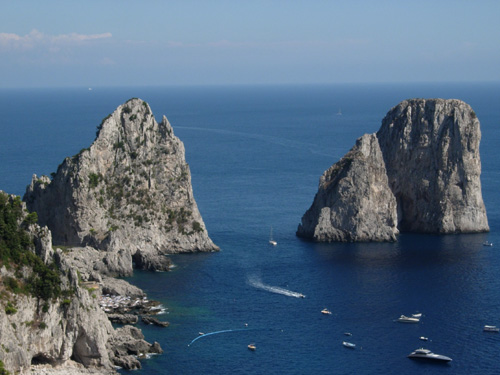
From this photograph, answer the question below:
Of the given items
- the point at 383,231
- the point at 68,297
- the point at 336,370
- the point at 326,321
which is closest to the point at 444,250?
the point at 383,231

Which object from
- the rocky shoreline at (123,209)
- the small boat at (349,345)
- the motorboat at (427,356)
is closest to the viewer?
the motorboat at (427,356)

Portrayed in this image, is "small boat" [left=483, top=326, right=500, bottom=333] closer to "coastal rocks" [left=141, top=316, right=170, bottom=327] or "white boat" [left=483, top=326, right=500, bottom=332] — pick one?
"white boat" [left=483, top=326, right=500, bottom=332]

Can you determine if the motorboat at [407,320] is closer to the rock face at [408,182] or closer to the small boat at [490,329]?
the small boat at [490,329]

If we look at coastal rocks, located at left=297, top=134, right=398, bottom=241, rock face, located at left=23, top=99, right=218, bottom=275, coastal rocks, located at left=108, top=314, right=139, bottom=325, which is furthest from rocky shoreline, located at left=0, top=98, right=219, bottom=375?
coastal rocks, located at left=297, top=134, right=398, bottom=241

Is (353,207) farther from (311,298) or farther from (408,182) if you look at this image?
(311,298)

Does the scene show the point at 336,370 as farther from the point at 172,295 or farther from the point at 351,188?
the point at 351,188

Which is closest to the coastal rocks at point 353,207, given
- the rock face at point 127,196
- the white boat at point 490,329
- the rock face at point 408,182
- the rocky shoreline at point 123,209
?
the rock face at point 408,182

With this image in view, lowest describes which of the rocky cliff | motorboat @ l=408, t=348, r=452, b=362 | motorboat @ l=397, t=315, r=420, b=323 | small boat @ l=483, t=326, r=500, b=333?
motorboat @ l=408, t=348, r=452, b=362
